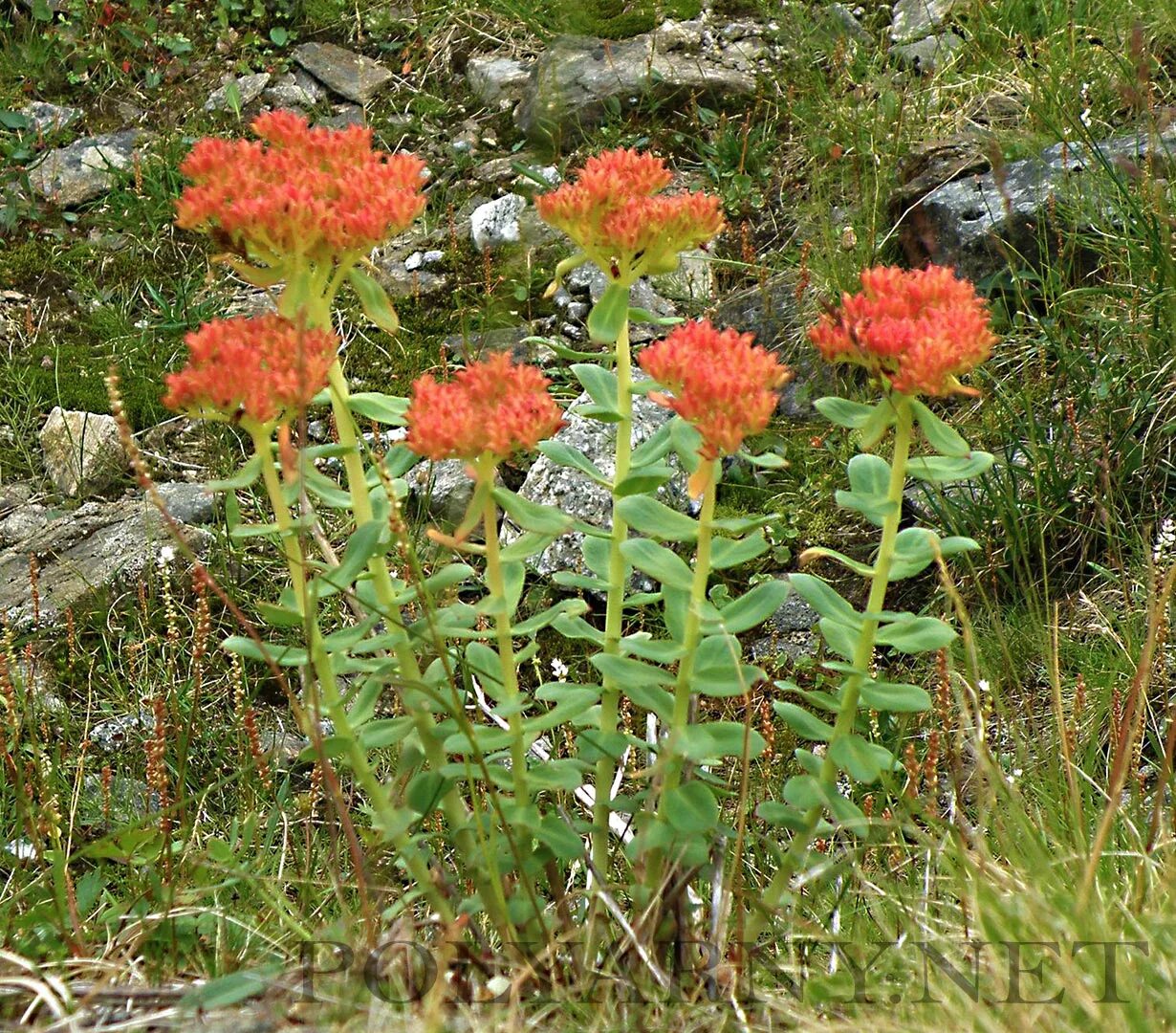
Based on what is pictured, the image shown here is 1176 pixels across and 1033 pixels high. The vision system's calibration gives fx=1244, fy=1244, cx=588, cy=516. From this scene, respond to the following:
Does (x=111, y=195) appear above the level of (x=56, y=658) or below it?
above

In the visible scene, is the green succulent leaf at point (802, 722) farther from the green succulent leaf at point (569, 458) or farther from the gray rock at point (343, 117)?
the gray rock at point (343, 117)

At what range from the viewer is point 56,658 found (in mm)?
3551

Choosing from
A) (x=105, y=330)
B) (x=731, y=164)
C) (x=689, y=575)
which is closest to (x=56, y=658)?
(x=105, y=330)

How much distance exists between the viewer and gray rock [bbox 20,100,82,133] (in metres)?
5.60

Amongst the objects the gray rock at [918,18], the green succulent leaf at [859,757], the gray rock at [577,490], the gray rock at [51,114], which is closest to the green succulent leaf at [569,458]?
the green succulent leaf at [859,757]

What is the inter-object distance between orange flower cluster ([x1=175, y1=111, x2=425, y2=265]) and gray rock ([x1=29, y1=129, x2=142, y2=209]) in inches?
138

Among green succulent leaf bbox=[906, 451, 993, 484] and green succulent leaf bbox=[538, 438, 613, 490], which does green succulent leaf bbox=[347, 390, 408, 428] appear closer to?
green succulent leaf bbox=[538, 438, 613, 490]

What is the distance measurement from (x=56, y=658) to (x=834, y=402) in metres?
2.53

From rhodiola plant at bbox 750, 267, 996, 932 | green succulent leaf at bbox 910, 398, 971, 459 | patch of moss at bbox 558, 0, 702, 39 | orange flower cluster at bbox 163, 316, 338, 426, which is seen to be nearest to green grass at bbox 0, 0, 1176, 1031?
patch of moss at bbox 558, 0, 702, 39

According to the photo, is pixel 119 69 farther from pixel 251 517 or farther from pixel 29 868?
pixel 29 868

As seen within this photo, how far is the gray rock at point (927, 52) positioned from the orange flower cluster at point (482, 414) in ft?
12.6

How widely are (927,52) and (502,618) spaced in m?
4.20

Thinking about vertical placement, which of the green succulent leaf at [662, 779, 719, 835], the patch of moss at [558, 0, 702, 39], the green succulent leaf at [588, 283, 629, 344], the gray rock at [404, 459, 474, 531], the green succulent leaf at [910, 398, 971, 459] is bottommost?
the gray rock at [404, 459, 474, 531]

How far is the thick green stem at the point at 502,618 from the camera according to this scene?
191 centimetres
